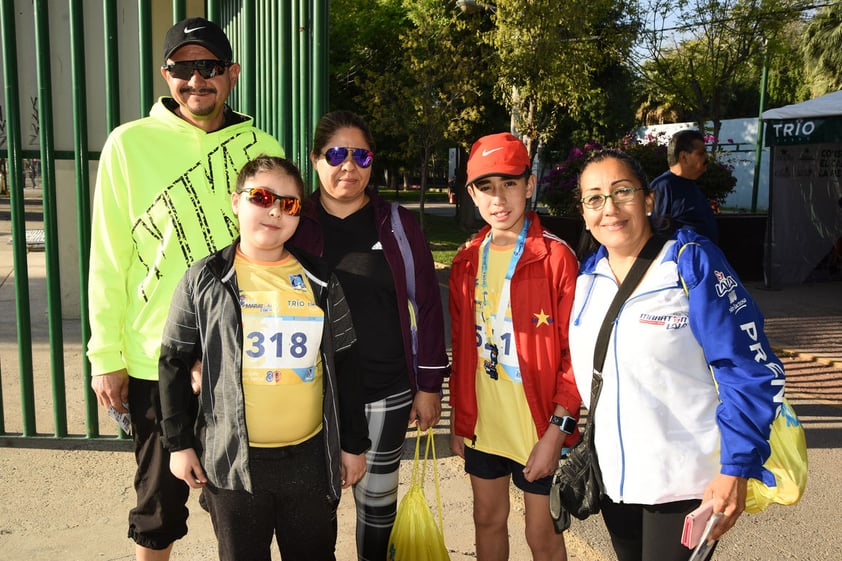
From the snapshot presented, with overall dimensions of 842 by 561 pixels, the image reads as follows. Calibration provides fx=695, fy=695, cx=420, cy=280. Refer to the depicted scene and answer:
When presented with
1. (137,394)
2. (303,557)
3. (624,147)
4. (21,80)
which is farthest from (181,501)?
(624,147)

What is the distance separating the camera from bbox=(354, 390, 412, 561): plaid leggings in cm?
270

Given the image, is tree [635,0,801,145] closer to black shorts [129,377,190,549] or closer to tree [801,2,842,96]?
black shorts [129,377,190,549]

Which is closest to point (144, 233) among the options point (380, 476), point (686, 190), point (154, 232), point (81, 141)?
point (154, 232)

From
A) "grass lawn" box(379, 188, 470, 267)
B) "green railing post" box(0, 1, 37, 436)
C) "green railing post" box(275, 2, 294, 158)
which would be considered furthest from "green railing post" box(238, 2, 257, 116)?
"grass lawn" box(379, 188, 470, 267)

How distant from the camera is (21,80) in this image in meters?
4.36

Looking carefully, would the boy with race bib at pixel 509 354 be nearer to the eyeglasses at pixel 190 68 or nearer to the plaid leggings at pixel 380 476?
the plaid leggings at pixel 380 476

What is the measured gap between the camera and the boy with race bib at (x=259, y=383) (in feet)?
7.29

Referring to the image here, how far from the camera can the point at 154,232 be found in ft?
8.41

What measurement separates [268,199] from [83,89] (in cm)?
254

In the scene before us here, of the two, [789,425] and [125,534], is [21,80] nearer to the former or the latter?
[125,534]

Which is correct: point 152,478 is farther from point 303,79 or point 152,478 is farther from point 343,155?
point 303,79

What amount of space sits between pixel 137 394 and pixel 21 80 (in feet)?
9.23

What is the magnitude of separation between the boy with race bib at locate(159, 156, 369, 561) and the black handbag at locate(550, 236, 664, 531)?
76 cm

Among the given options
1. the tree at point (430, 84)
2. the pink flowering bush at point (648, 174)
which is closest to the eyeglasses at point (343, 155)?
the pink flowering bush at point (648, 174)
